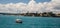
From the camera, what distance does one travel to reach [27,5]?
377 centimetres

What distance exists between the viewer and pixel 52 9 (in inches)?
146

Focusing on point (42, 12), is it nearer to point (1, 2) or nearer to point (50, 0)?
point (50, 0)

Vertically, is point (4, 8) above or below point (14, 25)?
above

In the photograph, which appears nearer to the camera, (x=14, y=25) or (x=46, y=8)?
(x=46, y=8)

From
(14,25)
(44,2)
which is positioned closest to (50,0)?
(44,2)

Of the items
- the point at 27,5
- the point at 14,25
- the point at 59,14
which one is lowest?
the point at 14,25

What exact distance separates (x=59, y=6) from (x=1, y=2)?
1.37 m

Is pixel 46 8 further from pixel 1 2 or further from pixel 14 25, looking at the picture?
pixel 14 25

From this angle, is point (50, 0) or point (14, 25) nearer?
point (50, 0)

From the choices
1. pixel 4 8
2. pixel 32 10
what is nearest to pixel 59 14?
pixel 32 10

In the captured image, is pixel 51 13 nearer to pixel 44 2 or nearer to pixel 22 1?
pixel 44 2

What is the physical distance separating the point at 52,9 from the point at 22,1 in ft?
2.41

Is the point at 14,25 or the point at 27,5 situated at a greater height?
the point at 27,5

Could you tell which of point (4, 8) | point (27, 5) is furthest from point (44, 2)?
point (4, 8)
